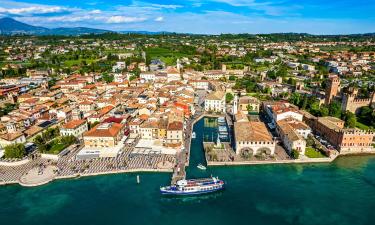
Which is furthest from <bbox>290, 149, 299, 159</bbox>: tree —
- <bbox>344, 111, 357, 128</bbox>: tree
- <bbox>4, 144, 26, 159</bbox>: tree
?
<bbox>4, 144, 26, 159</bbox>: tree

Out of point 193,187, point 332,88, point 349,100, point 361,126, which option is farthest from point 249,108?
point 193,187

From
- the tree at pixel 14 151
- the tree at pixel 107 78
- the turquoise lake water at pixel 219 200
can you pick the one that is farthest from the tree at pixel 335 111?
the tree at pixel 107 78

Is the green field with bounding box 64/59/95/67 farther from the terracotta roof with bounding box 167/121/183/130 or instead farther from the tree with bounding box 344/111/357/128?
the tree with bounding box 344/111/357/128

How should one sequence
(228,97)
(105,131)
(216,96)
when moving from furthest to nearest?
(228,97), (216,96), (105,131)

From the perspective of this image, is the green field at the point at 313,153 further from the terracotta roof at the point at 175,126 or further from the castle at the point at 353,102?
the castle at the point at 353,102

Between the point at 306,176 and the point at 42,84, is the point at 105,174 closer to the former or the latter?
the point at 306,176

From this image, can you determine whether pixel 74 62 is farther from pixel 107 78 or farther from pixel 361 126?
pixel 361 126
